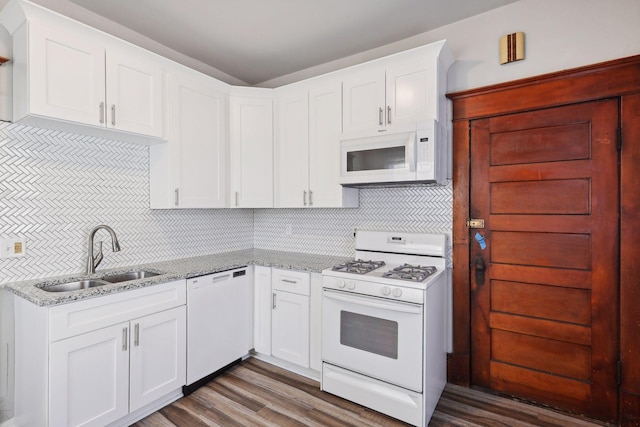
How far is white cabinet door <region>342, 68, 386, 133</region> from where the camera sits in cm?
245

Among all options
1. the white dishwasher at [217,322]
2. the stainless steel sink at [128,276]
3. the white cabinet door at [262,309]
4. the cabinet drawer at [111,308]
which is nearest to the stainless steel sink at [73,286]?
the stainless steel sink at [128,276]

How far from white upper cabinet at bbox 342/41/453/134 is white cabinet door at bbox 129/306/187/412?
1.92 m

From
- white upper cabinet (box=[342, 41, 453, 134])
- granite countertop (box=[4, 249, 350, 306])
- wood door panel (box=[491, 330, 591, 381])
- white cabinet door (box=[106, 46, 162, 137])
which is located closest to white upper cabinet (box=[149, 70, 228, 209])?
white cabinet door (box=[106, 46, 162, 137])

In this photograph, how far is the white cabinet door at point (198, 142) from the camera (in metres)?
2.56

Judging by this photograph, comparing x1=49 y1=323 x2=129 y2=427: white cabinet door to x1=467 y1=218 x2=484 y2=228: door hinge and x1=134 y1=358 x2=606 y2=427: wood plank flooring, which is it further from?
x1=467 y1=218 x2=484 y2=228: door hinge

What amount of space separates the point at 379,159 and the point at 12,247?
2.41 metres

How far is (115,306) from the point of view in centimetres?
194

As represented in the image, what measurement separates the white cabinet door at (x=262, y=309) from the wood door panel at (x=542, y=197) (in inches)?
74.7

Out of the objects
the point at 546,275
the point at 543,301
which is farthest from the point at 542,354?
the point at 546,275

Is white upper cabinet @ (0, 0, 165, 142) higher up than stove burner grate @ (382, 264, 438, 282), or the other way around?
white upper cabinet @ (0, 0, 165, 142)

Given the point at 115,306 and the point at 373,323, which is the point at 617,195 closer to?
the point at 373,323

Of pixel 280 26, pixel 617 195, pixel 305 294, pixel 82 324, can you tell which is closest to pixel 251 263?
pixel 305 294

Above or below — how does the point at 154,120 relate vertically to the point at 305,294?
above

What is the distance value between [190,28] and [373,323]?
2.62 metres
